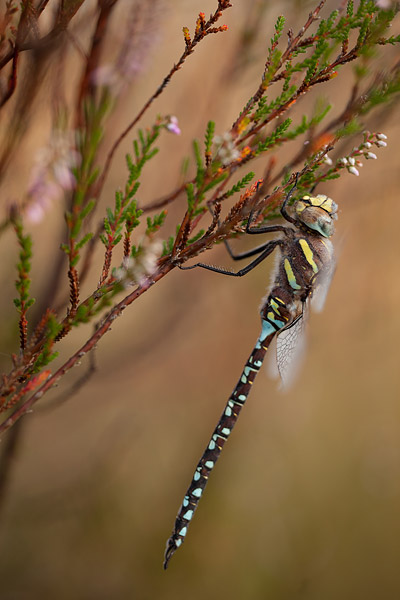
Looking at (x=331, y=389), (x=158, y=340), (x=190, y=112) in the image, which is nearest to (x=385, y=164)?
(x=190, y=112)

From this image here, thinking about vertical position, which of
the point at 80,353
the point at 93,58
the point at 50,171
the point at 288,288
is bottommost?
the point at 288,288

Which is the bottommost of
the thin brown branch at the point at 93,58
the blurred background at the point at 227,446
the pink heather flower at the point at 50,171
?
the blurred background at the point at 227,446

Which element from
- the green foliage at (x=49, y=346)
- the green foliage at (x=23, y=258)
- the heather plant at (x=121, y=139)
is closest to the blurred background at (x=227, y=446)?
the heather plant at (x=121, y=139)

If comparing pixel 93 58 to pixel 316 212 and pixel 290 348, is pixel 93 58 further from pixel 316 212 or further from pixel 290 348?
pixel 290 348

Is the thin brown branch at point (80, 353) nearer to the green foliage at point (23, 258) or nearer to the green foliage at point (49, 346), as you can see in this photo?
the green foliage at point (49, 346)

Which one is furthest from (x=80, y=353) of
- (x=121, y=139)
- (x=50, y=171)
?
(x=121, y=139)

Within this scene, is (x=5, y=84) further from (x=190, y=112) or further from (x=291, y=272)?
(x=190, y=112)
